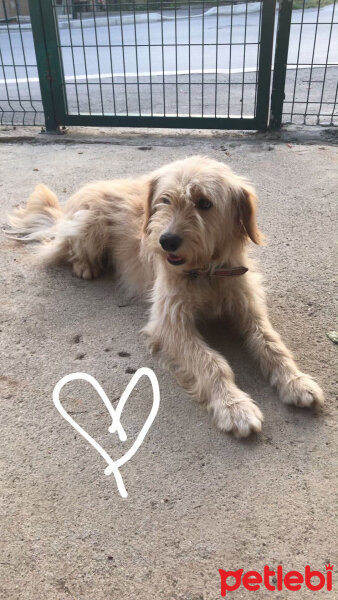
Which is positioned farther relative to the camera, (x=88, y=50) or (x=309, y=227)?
(x=88, y=50)

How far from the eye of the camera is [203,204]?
2633mm

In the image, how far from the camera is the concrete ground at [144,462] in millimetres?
1794

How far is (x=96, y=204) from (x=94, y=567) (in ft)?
8.29

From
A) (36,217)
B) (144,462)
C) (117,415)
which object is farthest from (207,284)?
(36,217)

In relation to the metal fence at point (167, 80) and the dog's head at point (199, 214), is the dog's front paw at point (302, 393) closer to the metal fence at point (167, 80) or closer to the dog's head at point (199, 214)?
the dog's head at point (199, 214)

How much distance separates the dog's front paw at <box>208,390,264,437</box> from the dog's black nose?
0.78 meters

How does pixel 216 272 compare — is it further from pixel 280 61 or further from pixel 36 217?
pixel 280 61

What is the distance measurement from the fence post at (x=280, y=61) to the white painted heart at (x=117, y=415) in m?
4.41

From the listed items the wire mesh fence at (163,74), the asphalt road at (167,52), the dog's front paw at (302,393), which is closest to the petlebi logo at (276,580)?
the dog's front paw at (302,393)

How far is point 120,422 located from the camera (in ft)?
7.91

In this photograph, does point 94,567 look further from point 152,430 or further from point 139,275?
point 139,275

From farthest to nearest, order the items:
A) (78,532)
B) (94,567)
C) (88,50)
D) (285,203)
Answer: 1. (88,50)
2. (285,203)
3. (78,532)
4. (94,567)

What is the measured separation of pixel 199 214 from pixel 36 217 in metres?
1.99

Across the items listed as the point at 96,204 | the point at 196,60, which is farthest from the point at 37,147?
the point at 196,60
